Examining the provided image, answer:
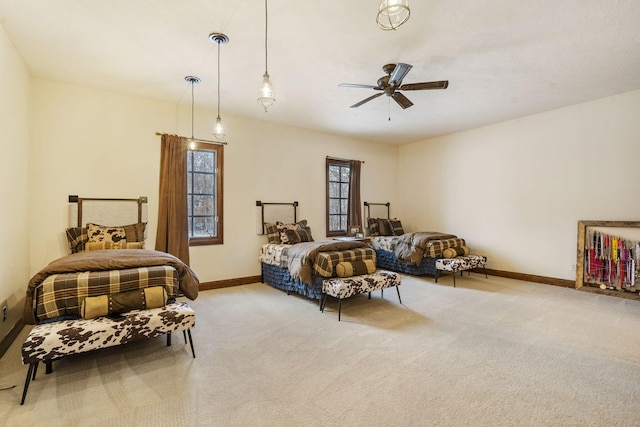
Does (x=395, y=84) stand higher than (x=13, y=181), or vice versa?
(x=395, y=84)

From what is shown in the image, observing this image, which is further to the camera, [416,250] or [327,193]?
[327,193]

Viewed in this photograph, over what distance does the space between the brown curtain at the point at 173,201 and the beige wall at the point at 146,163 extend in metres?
0.12

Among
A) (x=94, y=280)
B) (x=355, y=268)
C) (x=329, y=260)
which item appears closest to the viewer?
(x=94, y=280)

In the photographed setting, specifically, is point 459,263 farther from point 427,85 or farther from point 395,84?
point 395,84

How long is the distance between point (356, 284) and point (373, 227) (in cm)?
325

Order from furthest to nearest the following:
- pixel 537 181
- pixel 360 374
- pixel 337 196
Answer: pixel 337 196 → pixel 537 181 → pixel 360 374

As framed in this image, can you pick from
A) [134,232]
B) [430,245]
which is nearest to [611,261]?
[430,245]

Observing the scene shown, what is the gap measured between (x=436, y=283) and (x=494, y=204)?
2.01 metres

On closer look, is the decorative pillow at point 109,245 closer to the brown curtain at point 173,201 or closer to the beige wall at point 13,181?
the brown curtain at point 173,201

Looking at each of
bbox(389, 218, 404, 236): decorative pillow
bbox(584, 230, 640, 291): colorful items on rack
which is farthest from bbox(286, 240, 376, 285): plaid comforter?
bbox(584, 230, 640, 291): colorful items on rack

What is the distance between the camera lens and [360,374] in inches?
92.1

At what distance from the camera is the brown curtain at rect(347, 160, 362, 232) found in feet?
→ 21.9

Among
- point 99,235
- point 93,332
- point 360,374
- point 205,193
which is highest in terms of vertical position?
point 205,193

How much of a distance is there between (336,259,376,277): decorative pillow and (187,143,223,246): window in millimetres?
2264
